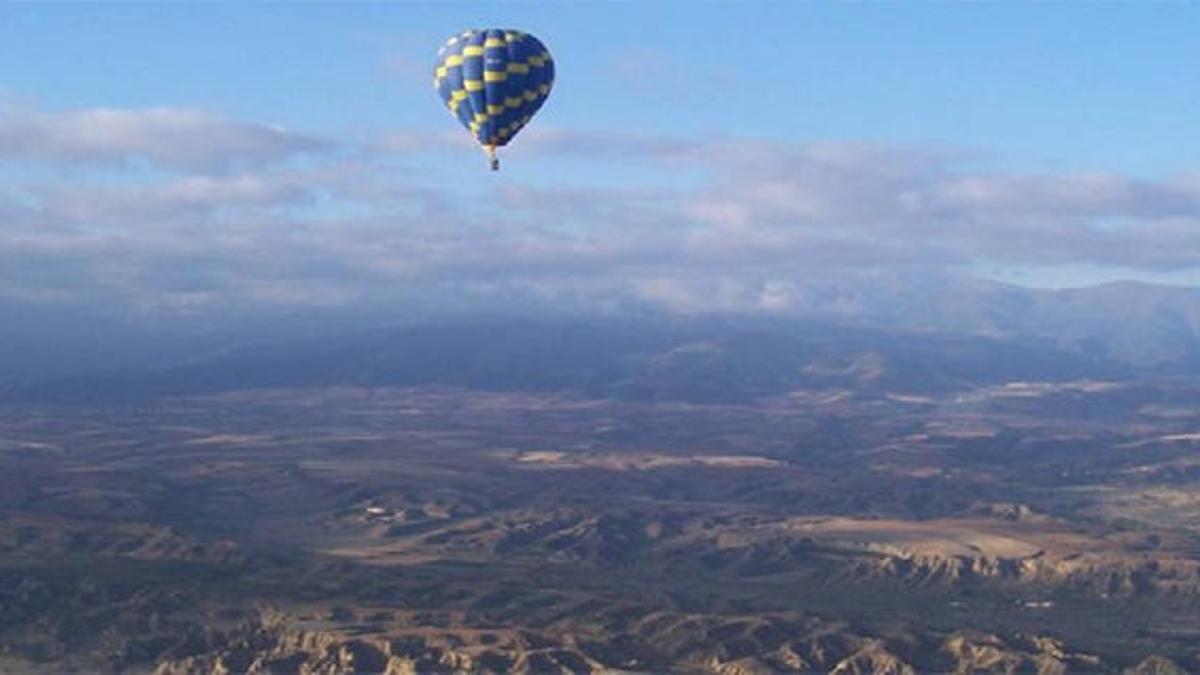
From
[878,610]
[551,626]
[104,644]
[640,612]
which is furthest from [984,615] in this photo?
[104,644]

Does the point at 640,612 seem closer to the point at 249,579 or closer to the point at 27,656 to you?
the point at 249,579

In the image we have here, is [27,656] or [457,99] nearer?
[457,99]

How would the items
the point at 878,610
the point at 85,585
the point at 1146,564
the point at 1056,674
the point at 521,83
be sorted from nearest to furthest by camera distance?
the point at 521,83
the point at 1056,674
the point at 85,585
the point at 878,610
the point at 1146,564

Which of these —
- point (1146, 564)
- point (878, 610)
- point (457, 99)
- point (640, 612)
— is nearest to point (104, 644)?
point (640, 612)

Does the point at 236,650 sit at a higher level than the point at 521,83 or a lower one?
lower

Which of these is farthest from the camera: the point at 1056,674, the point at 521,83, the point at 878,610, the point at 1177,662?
the point at 878,610
